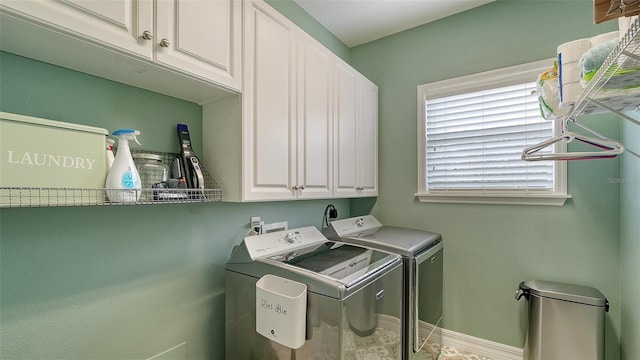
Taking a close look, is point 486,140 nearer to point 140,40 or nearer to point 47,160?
point 140,40

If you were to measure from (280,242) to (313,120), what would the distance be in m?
0.79

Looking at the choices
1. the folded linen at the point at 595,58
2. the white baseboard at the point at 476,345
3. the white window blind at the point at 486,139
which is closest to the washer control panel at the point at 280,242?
the white baseboard at the point at 476,345

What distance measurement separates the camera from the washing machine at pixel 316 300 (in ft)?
3.84

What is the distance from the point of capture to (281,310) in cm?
121

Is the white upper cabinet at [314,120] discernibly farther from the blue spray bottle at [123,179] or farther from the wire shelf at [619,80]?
the wire shelf at [619,80]

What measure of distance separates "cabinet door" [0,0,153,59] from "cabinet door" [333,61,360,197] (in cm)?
127

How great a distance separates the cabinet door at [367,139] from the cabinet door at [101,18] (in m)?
1.62

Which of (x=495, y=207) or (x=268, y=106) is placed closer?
(x=268, y=106)

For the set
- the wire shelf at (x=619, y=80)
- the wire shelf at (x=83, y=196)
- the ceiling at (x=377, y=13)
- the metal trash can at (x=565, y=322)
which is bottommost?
the metal trash can at (x=565, y=322)

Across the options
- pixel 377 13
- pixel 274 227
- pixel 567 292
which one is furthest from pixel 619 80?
pixel 377 13

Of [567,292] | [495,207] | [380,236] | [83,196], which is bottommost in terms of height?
[567,292]

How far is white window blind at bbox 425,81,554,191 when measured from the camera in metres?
2.02

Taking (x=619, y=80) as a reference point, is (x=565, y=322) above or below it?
below

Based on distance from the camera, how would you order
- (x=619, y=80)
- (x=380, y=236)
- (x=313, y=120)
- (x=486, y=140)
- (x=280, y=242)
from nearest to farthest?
(x=619, y=80), (x=280, y=242), (x=313, y=120), (x=380, y=236), (x=486, y=140)
